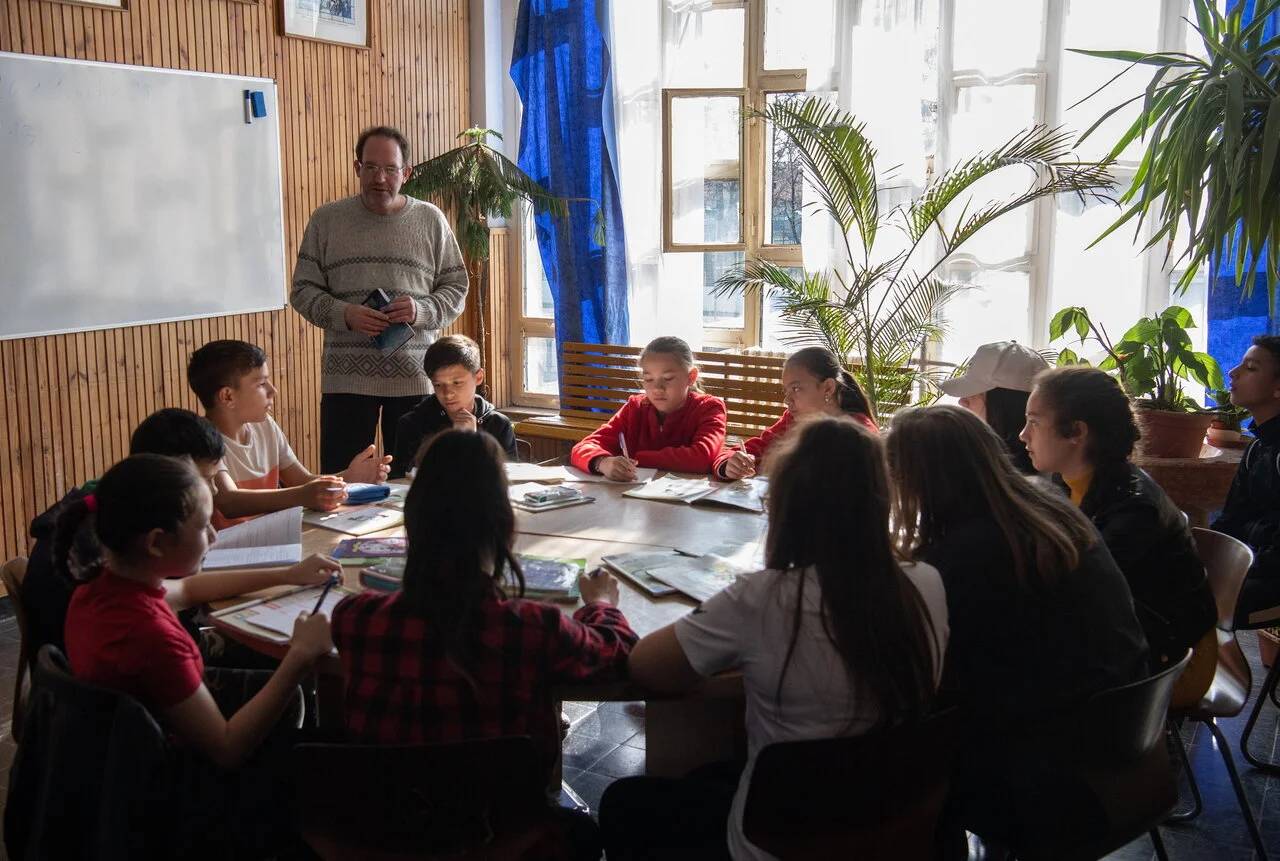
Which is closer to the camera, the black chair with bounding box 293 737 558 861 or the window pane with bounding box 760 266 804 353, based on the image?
the black chair with bounding box 293 737 558 861

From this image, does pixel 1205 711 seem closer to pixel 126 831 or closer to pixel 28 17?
pixel 126 831

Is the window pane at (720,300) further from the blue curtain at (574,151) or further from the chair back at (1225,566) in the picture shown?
the chair back at (1225,566)

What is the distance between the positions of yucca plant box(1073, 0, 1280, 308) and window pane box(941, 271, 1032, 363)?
1490mm

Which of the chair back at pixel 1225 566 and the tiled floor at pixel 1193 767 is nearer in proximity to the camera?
the chair back at pixel 1225 566

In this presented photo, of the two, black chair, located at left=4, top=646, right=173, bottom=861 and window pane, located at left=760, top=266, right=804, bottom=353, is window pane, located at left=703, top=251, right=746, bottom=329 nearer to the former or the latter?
window pane, located at left=760, top=266, right=804, bottom=353

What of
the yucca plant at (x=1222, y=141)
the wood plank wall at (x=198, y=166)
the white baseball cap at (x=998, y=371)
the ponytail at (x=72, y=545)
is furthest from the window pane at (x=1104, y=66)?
the ponytail at (x=72, y=545)

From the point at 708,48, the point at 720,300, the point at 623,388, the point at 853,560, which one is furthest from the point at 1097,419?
the point at 708,48

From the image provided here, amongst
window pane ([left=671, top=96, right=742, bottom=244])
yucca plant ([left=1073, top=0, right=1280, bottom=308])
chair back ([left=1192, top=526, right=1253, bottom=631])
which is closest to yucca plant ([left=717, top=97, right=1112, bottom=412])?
window pane ([left=671, top=96, right=742, bottom=244])

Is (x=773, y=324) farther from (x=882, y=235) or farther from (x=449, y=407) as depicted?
(x=449, y=407)

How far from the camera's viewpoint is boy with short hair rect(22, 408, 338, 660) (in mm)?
1939

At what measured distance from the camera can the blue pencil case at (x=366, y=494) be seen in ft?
10.2

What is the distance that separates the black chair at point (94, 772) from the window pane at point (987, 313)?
4.42 meters

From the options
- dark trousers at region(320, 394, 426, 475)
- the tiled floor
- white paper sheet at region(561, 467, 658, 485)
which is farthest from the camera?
dark trousers at region(320, 394, 426, 475)

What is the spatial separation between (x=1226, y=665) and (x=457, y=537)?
1.94m
